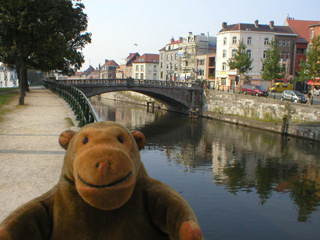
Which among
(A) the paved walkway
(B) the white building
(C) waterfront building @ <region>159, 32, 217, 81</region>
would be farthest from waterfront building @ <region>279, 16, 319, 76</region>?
(B) the white building

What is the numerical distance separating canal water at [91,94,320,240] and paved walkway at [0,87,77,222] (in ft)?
20.6

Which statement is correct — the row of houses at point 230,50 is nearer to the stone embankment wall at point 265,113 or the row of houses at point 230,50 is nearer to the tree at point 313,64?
the stone embankment wall at point 265,113

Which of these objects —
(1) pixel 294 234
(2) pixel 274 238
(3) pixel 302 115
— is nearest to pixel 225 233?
(2) pixel 274 238

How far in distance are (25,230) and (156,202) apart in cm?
101

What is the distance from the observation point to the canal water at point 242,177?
1298 centimetres

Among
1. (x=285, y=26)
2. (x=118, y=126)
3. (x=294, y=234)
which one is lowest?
(x=294, y=234)

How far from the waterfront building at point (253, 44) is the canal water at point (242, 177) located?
24458mm

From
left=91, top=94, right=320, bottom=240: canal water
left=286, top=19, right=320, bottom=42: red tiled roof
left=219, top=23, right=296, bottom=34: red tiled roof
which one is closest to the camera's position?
left=91, top=94, right=320, bottom=240: canal water

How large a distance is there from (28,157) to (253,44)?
51529 mm

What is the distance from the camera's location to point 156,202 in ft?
8.59

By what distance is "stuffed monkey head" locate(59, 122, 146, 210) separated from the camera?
2277 mm

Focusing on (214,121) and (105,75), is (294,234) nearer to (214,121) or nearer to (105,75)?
(214,121)

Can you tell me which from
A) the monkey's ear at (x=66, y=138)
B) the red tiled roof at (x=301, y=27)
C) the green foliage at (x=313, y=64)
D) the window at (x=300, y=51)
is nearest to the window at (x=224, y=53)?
the window at (x=300, y=51)

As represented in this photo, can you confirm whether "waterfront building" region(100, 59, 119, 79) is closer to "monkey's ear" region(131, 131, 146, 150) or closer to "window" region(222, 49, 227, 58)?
"window" region(222, 49, 227, 58)
